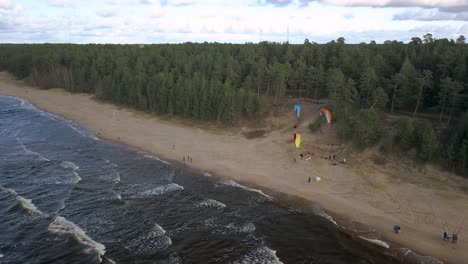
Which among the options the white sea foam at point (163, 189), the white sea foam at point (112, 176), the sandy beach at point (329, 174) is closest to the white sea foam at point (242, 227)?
the sandy beach at point (329, 174)

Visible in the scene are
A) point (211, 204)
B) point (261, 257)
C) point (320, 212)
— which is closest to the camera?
point (261, 257)

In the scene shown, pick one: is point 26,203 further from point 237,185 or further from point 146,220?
point 237,185

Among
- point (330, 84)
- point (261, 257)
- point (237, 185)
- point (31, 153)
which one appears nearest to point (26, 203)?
point (31, 153)

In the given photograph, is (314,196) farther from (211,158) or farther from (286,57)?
(286,57)

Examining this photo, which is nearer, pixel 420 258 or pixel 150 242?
pixel 420 258

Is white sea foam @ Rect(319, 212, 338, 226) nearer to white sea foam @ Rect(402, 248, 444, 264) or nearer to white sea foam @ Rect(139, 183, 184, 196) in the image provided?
white sea foam @ Rect(402, 248, 444, 264)

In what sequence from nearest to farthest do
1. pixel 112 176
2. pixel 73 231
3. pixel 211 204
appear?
pixel 73 231 < pixel 211 204 < pixel 112 176

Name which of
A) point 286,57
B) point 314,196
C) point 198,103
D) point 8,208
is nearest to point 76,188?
point 8,208
